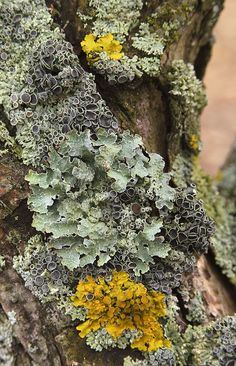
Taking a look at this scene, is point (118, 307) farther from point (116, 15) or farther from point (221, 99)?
point (221, 99)

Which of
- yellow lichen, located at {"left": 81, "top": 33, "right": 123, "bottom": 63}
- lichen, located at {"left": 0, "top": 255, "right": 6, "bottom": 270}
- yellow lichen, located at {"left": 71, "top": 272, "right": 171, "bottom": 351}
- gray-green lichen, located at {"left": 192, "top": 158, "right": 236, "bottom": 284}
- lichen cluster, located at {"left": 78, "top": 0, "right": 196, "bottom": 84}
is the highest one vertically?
lichen cluster, located at {"left": 78, "top": 0, "right": 196, "bottom": 84}

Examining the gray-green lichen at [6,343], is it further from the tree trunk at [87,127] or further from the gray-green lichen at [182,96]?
the gray-green lichen at [182,96]

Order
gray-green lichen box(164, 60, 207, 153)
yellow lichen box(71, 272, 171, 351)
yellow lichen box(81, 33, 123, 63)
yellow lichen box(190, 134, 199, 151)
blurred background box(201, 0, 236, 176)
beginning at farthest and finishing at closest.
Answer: blurred background box(201, 0, 236, 176) → yellow lichen box(190, 134, 199, 151) → gray-green lichen box(164, 60, 207, 153) → yellow lichen box(81, 33, 123, 63) → yellow lichen box(71, 272, 171, 351)

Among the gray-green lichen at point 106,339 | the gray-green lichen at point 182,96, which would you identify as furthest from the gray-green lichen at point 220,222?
the gray-green lichen at point 106,339

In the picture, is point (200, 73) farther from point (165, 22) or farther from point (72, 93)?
point (72, 93)

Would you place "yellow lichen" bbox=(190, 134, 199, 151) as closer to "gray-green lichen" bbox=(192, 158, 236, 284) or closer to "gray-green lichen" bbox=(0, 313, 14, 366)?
"gray-green lichen" bbox=(192, 158, 236, 284)

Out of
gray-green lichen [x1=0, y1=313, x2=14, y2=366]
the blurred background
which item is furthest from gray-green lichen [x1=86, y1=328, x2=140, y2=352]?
the blurred background

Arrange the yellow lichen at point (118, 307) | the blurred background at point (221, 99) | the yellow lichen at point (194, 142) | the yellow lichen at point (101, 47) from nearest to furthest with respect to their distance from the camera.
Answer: the yellow lichen at point (118, 307)
the yellow lichen at point (101, 47)
the yellow lichen at point (194, 142)
the blurred background at point (221, 99)

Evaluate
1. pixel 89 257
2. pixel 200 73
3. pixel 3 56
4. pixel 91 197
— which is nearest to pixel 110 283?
pixel 89 257
